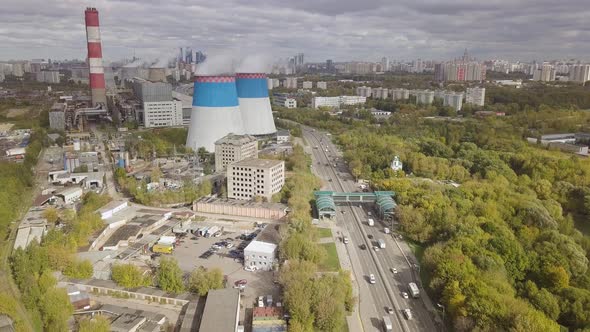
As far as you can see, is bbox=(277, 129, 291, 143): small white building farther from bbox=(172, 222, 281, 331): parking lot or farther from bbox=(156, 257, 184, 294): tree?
bbox=(156, 257, 184, 294): tree

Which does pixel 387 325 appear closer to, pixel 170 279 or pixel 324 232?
pixel 170 279

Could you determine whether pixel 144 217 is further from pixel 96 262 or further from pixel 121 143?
pixel 121 143

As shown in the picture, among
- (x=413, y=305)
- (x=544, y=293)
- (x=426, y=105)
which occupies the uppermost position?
(x=426, y=105)

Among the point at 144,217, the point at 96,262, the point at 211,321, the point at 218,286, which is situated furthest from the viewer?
the point at 144,217

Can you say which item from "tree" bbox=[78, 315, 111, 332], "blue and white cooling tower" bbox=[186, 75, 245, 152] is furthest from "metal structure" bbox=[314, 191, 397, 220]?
"tree" bbox=[78, 315, 111, 332]

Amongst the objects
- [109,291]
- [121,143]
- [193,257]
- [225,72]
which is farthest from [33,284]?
[121,143]

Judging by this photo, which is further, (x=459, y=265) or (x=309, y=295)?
(x=459, y=265)

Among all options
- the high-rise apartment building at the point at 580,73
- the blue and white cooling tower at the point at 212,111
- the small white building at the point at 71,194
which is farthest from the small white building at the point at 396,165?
the high-rise apartment building at the point at 580,73
